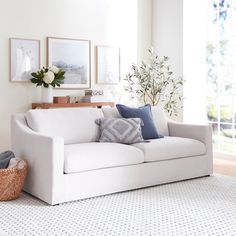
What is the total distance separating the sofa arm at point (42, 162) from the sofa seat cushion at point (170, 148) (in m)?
0.97

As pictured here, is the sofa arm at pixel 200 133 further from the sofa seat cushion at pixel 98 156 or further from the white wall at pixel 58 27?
the white wall at pixel 58 27

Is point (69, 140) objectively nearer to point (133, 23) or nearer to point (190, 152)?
point (190, 152)

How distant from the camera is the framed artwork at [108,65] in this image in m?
6.21

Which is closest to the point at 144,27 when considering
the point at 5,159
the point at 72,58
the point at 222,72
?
the point at 72,58

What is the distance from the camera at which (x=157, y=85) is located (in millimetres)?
5867

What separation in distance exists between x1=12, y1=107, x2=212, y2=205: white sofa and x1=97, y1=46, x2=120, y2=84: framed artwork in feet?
6.55

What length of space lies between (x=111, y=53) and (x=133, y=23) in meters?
0.70

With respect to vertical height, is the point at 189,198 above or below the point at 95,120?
below

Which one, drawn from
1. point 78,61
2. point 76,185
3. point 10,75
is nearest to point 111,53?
point 78,61

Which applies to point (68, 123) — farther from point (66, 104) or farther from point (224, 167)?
point (224, 167)

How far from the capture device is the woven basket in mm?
3246

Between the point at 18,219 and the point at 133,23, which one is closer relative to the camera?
the point at 18,219

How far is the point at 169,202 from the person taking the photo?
330 centimetres

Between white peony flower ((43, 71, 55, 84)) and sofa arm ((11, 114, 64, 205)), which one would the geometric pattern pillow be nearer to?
sofa arm ((11, 114, 64, 205))
